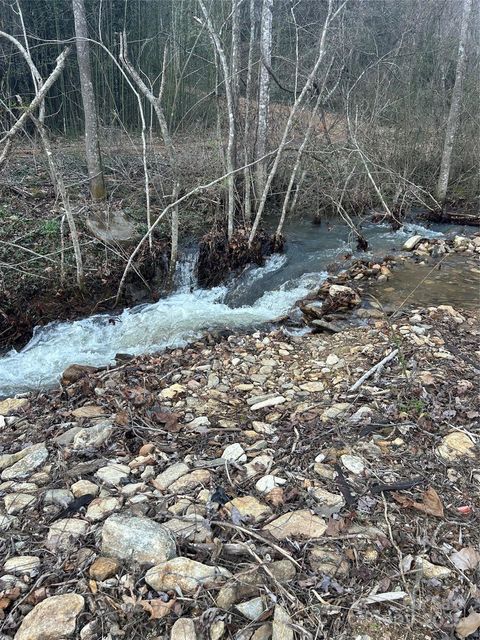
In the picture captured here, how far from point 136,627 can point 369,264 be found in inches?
240

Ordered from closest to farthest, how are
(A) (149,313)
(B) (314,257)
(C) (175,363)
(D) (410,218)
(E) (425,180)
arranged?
(C) (175,363) → (A) (149,313) → (B) (314,257) → (D) (410,218) → (E) (425,180)

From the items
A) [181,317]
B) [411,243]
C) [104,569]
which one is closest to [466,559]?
[104,569]

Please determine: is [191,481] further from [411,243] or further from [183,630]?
[411,243]

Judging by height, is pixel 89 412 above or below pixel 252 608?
below

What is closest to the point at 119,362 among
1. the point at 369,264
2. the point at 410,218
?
the point at 369,264

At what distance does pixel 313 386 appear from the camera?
136 inches

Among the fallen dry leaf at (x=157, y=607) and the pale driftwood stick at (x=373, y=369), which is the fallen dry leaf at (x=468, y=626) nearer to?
the fallen dry leaf at (x=157, y=607)

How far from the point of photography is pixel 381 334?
4395 millimetres

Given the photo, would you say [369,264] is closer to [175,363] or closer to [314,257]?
[314,257]

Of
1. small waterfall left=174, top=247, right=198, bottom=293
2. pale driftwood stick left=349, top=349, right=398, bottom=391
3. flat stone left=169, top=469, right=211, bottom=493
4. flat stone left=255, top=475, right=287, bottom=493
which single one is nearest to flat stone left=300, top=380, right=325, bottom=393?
pale driftwood stick left=349, top=349, right=398, bottom=391

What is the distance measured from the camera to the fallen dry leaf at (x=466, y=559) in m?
1.86

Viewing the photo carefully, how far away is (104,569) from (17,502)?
2.55 ft

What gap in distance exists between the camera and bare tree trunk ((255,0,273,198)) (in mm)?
6562

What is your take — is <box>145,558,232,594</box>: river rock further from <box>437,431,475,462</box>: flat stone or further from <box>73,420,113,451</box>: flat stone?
<box>437,431,475,462</box>: flat stone
